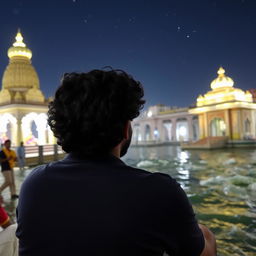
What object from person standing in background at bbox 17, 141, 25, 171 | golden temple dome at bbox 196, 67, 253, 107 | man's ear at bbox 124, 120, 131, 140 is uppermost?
golden temple dome at bbox 196, 67, 253, 107

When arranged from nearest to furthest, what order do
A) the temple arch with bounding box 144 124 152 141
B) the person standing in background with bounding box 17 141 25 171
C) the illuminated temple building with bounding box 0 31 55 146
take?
the person standing in background with bounding box 17 141 25 171
the illuminated temple building with bounding box 0 31 55 146
the temple arch with bounding box 144 124 152 141

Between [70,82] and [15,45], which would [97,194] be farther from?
[15,45]

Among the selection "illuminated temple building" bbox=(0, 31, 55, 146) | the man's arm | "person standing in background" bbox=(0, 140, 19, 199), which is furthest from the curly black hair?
"illuminated temple building" bbox=(0, 31, 55, 146)

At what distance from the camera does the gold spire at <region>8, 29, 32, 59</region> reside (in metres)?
20.3

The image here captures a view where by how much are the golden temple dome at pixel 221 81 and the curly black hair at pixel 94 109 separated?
27.8 metres

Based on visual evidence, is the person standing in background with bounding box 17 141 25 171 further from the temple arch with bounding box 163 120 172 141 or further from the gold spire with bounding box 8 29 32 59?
the temple arch with bounding box 163 120 172 141

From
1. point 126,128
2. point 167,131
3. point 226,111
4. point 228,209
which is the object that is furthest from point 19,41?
point 167,131

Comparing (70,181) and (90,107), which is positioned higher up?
(90,107)

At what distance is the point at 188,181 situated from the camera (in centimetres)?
696

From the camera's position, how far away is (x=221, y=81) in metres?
27.1

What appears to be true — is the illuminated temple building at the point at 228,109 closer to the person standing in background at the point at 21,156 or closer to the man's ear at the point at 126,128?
the person standing in background at the point at 21,156

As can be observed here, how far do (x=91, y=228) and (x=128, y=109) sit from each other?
476 millimetres

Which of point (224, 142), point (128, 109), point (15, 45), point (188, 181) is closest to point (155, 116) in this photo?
point (224, 142)

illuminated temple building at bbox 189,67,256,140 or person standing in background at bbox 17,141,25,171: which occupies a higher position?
illuminated temple building at bbox 189,67,256,140
